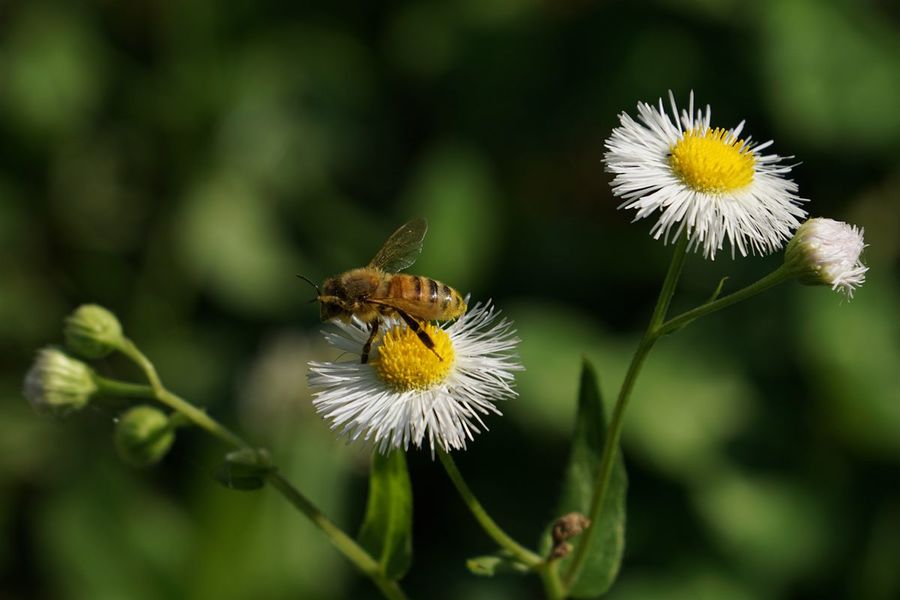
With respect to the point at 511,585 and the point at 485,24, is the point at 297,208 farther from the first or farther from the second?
the point at 511,585

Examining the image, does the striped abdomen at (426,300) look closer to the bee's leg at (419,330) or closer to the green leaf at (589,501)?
the bee's leg at (419,330)

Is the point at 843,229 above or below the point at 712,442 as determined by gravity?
above

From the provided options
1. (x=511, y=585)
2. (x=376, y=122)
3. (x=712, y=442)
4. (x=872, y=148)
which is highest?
(x=872, y=148)

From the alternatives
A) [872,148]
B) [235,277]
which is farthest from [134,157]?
[872,148]

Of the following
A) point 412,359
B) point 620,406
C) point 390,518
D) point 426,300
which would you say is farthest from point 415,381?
point 620,406

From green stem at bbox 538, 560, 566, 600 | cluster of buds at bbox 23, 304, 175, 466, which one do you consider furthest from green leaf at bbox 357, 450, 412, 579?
cluster of buds at bbox 23, 304, 175, 466

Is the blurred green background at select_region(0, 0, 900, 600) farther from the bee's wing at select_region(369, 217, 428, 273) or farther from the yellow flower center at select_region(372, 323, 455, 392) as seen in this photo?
the yellow flower center at select_region(372, 323, 455, 392)
